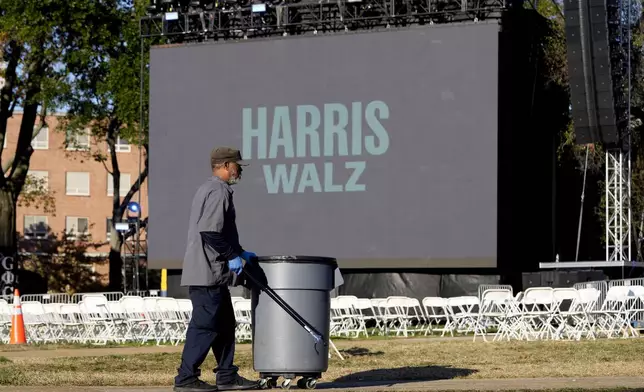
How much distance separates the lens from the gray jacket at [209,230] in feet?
30.5

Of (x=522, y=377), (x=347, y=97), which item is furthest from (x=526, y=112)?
(x=522, y=377)

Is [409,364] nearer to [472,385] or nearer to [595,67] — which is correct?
[472,385]

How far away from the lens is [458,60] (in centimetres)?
2662

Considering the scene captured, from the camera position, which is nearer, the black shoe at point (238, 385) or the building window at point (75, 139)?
the black shoe at point (238, 385)

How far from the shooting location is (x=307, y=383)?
9.74 metres

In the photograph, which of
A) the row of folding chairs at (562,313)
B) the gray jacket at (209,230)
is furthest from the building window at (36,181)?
the gray jacket at (209,230)

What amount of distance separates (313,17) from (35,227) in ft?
133

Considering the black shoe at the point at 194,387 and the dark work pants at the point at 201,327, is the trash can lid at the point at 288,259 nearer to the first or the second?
the dark work pants at the point at 201,327

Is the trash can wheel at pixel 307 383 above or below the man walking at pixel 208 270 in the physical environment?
below

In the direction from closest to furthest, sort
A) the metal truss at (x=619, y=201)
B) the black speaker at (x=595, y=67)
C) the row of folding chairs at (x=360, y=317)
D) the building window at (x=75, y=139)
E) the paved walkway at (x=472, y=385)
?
the paved walkway at (x=472, y=385), the row of folding chairs at (x=360, y=317), the black speaker at (x=595, y=67), the metal truss at (x=619, y=201), the building window at (x=75, y=139)

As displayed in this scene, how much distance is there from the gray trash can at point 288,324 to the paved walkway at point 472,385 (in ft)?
0.94

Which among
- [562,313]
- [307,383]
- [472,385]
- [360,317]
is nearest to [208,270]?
[307,383]

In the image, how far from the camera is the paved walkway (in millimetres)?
9461

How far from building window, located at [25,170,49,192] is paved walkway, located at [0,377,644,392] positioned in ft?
149
